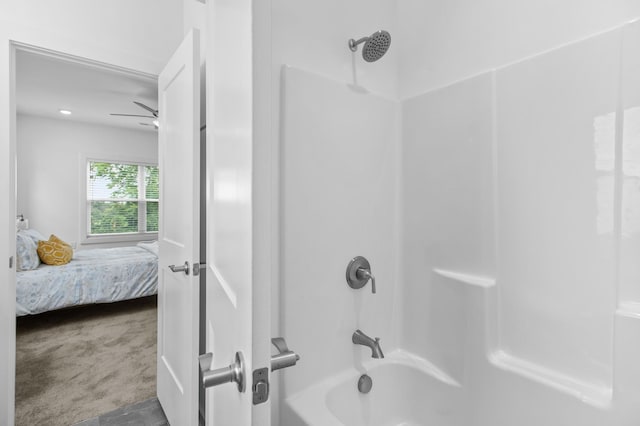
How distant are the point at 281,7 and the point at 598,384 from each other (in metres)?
1.77

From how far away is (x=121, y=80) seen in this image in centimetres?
316

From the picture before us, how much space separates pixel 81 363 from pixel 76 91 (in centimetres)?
301

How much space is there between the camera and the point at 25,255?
3.07 meters

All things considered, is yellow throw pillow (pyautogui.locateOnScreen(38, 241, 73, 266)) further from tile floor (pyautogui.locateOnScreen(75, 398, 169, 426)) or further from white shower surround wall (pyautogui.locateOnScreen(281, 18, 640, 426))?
white shower surround wall (pyautogui.locateOnScreen(281, 18, 640, 426))

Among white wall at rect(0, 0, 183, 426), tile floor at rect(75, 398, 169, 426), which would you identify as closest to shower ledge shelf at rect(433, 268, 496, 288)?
tile floor at rect(75, 398, 169, 426)

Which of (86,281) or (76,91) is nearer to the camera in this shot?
(86,281)

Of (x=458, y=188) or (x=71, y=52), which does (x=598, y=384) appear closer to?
(x=458, y=188)

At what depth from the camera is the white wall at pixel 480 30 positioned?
3.33 ft

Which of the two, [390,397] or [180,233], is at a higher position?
[180,233]

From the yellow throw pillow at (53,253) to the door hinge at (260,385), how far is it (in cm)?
401

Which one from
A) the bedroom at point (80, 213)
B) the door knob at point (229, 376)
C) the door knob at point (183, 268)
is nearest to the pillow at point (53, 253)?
the bedroom at point (80, 213)

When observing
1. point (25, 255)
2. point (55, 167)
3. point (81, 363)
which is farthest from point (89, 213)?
point (81, 363)

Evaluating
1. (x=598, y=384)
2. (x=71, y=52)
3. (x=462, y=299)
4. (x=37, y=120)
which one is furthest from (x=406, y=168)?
(x=37, y=120)

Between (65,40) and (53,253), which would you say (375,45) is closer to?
(65,40)
